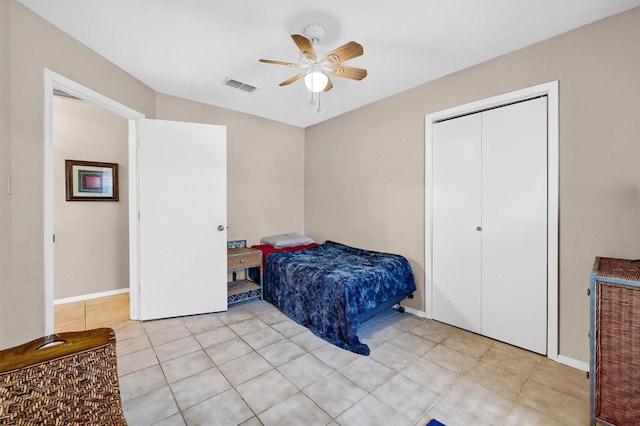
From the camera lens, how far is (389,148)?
335cm

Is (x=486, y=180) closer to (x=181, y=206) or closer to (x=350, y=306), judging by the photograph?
(x=350, y=306)

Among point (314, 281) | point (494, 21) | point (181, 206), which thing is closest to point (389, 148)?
point (494, 21)

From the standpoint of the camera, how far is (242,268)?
343cm

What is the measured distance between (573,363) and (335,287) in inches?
73.4

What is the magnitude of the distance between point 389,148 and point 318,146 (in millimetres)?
1385

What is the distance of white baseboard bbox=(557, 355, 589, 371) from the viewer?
202cm

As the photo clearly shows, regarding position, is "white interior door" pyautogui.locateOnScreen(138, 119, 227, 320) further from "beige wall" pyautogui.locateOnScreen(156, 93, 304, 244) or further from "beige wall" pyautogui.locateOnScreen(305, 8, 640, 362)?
"beige wall" pyautogui.locateOnScreen(305, 8, 640, 362)

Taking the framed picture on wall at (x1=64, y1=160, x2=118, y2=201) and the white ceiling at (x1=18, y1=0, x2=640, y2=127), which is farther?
→ the framed picture on wall at (x1=64, y1=160, x2=118, y2=201)

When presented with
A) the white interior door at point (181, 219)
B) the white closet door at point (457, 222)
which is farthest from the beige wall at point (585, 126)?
the white interior door at point (181, 219)

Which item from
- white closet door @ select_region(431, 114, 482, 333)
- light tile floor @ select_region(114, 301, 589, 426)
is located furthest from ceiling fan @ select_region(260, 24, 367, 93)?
light tile floor @ select_region(114, 301, 589, 426)

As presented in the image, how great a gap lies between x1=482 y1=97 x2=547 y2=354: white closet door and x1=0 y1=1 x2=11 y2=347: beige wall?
355cm

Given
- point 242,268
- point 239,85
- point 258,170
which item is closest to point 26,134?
point 239,85

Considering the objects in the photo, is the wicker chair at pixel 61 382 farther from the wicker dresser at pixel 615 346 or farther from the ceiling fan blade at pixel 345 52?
the wicker dresser at pixel 615 346

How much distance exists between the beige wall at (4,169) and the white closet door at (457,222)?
3364 millimetres
